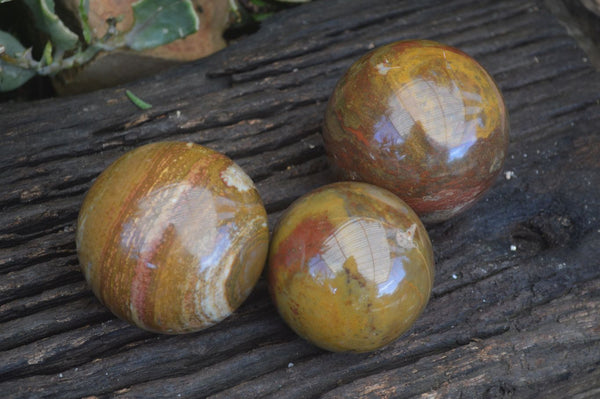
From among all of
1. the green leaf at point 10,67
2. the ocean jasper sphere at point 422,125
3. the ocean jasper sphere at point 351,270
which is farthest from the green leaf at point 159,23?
the ocean jasper sphere at point 351,270

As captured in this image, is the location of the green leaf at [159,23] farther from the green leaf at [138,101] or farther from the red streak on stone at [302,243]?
the red streak on stone at [302,243]

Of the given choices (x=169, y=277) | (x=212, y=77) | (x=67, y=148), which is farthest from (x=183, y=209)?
(x=212, y=77)

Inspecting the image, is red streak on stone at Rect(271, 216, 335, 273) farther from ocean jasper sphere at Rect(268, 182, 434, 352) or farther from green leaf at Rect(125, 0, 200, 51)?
green leaf at Rect(125, 0, 200, 51)

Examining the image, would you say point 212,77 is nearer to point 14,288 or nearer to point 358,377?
point 14,288

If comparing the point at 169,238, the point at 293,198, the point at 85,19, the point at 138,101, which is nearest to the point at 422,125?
the point at 293,198

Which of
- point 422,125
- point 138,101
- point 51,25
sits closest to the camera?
point 422,125

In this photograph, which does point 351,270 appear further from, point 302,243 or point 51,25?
point 51,25

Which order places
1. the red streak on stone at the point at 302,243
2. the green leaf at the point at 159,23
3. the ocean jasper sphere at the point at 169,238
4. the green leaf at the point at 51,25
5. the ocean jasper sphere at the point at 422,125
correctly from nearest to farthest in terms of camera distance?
the ocean jasper sphere at the point at 169,238
the red streak on stone at the point at 302,243
the ocean jasper sphere at the point at 422,125
the green leaf at the point at 51,25
the green leaf at the point at 159,23
